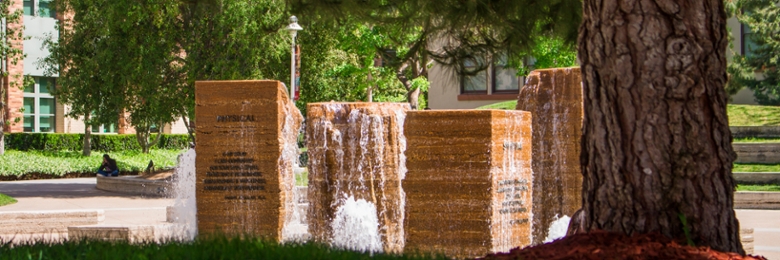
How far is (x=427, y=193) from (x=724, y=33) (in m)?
3.72

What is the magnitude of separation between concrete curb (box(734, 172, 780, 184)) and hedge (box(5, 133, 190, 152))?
25.1 metres

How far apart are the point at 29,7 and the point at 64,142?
19.3 feet

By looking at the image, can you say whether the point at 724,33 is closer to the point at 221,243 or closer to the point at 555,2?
the point at 221,243

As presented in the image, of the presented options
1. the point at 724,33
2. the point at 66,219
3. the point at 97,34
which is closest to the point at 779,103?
the point at 97,34

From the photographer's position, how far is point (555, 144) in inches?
394

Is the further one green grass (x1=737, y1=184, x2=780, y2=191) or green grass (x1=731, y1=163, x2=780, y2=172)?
green grass (x1=731, y1=163, x2=780, y2=172)

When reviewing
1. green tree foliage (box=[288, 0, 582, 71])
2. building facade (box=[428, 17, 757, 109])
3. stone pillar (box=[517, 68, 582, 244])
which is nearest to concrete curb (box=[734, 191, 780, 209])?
stone pillar (box=[517, 68, 582, 244])

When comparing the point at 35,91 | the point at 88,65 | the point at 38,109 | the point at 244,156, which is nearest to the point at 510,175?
the point at 244,156

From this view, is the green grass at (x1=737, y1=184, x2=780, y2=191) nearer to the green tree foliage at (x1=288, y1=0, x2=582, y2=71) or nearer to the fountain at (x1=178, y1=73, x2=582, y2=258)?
the fountain at (x1=178, y1=73, x2=582, y2=258)

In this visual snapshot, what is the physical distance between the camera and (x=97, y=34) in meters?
23.2

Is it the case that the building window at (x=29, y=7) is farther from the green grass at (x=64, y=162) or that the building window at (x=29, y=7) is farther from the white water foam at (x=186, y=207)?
the white water foam at (x=186, y=207)

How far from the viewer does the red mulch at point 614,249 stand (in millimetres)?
4496

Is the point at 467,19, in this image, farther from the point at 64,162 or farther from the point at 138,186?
the point at 64,162

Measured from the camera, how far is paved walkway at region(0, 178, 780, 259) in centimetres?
1348
